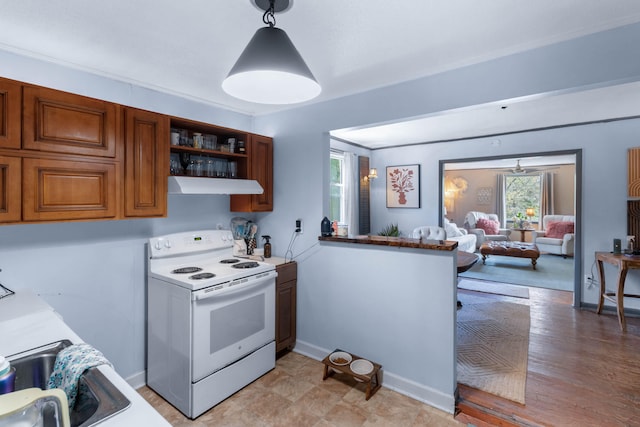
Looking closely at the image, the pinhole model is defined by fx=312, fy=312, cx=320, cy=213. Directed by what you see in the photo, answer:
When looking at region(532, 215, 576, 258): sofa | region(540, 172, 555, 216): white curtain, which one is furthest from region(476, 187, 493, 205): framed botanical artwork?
region(532, 215, 576, 258): sofa

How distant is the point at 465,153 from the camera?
530 centimetres

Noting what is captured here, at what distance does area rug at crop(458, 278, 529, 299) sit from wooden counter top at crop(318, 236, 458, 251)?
10.3ft

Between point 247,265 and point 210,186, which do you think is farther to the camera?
point 247,265

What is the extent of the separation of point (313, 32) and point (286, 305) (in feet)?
7.49

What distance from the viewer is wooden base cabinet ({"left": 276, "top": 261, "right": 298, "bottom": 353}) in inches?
114

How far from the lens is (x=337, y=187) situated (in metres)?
5.45

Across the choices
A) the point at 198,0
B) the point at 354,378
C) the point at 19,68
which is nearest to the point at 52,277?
the point at 19,68

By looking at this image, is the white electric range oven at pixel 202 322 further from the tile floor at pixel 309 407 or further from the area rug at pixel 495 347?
the area rug at pixel 495 347

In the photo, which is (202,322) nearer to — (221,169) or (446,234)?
(221,169)

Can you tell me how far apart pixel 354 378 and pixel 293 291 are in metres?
0.94

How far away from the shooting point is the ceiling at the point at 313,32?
1557 mm

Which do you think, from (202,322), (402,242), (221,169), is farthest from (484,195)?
(202,322)

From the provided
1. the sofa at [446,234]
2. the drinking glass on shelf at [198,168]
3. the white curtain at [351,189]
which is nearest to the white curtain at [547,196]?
the sofa at [446,234]

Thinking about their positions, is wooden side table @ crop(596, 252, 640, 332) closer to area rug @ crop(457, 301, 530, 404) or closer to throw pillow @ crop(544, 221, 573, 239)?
area rug @ crop(457, 301, 530, 404)
